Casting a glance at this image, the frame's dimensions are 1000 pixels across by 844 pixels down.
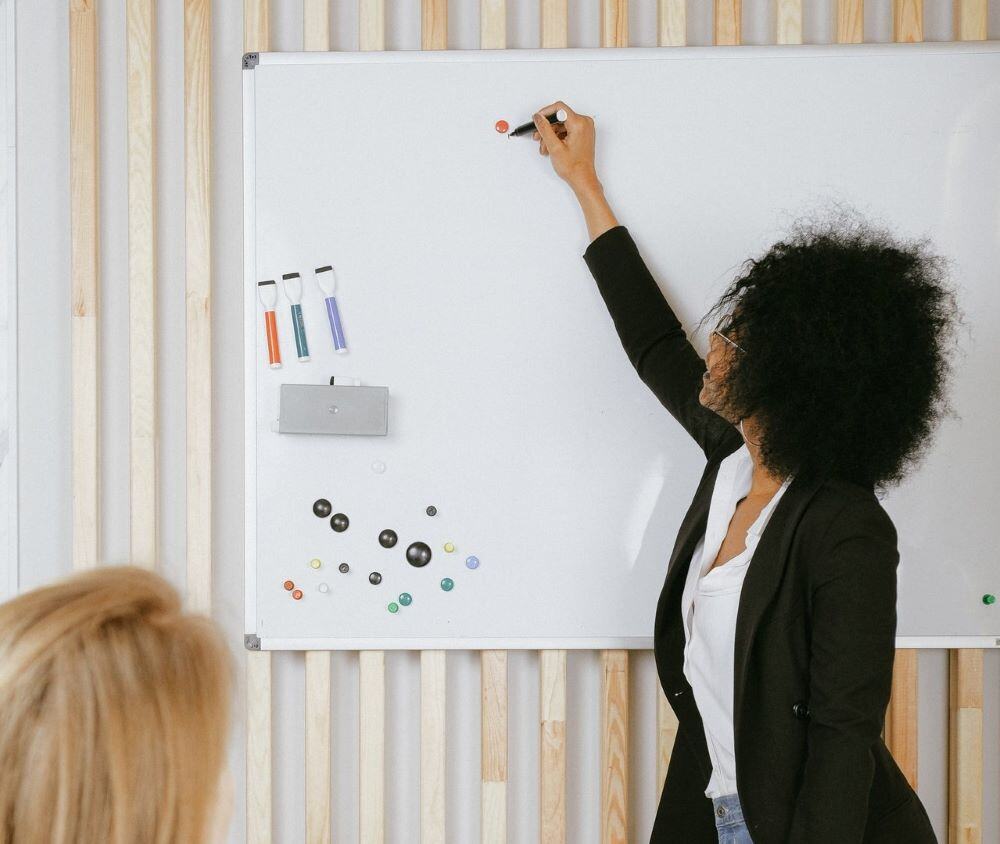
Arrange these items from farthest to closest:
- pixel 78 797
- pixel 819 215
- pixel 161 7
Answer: pixel 161 7, pixel 819 215, pixel 78 797

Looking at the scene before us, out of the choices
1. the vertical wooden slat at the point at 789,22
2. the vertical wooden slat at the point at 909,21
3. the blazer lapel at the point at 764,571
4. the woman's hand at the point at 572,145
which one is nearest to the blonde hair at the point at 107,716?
the blazer lapel at the point at 764,571

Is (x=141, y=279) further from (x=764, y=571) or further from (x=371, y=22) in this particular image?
(x=764, y=571)

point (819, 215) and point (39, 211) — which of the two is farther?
point (39, 211)

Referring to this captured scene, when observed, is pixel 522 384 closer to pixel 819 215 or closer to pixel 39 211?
pixel 819 215

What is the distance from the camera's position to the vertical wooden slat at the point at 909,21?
1.88 metres

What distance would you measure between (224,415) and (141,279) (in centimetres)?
34

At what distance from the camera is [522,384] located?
1.89 metres

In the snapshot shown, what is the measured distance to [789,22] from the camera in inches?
74.3

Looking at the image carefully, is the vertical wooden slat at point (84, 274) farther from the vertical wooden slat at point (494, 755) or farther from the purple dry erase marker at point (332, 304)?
the vertical wooden slat at point (494, 755)

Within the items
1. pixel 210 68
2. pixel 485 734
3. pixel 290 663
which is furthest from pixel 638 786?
pixel 210 68

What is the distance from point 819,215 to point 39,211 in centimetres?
166

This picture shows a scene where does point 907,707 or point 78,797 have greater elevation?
point 78,797

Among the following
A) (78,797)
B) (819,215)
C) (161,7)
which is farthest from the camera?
(161,7)

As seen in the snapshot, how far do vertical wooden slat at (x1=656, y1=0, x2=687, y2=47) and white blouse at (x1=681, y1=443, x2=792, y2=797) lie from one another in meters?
0.89
